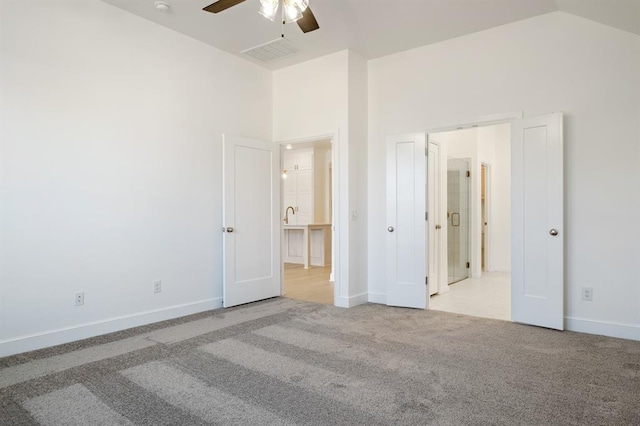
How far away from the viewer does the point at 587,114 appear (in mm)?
3588

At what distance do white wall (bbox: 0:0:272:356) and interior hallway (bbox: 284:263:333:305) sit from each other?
1.24 m

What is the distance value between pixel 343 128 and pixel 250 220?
1.67 m

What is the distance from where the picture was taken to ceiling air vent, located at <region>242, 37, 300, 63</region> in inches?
168

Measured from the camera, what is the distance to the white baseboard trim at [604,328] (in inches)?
133

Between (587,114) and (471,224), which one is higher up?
(587,114)

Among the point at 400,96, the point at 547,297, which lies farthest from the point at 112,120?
the point at 547,297

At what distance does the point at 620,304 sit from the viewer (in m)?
3.44

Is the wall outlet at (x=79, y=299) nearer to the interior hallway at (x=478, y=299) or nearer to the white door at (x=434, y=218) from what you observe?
the interior hallway at (x=478, y=299)

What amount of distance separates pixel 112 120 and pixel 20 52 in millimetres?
828

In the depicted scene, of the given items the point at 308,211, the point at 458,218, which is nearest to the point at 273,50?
the point at 458,218

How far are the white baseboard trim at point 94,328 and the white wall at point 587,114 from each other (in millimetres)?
3819

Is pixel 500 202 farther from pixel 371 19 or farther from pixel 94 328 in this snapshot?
pixel 94 328

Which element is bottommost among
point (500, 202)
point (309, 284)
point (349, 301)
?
point (309, 284)

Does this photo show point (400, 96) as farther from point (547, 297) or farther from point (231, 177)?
point (547, 297)
